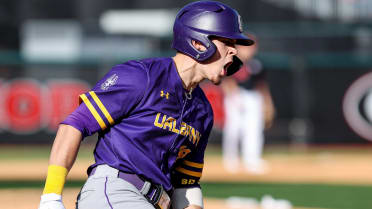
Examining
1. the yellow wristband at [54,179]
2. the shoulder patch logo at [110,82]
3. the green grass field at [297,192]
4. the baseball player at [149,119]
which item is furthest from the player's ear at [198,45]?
the green grass field at [297,192]

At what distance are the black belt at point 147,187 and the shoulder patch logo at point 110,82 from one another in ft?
1.33

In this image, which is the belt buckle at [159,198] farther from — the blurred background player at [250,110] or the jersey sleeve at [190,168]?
the blurred background player at [250,110]

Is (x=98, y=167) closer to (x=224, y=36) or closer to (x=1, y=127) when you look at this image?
(x=224, y=36)

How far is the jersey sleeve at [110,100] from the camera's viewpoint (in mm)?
3418

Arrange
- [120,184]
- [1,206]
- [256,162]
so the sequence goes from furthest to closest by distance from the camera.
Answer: [256,162] < [1,206] < [120,184]

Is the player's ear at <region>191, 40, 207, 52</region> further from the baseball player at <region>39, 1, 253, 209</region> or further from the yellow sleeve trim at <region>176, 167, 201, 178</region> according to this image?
the yellow sleeve trim at <region>176, 167, 201, 178</region>

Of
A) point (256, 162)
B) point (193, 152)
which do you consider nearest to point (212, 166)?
point (256, 162)

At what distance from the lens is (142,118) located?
3559 mm

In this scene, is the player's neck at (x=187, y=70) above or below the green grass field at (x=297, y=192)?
above

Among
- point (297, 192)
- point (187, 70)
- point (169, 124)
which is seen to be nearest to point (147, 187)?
point (169, 124)

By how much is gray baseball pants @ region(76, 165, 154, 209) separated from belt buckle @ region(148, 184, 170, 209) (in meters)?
0.07

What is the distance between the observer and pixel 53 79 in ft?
55.8

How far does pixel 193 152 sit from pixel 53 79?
13375 millimetres

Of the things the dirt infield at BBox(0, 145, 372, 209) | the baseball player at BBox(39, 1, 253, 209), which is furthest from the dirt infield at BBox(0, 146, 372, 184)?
the baseball player at BBox(39, 1, 253, 209)
